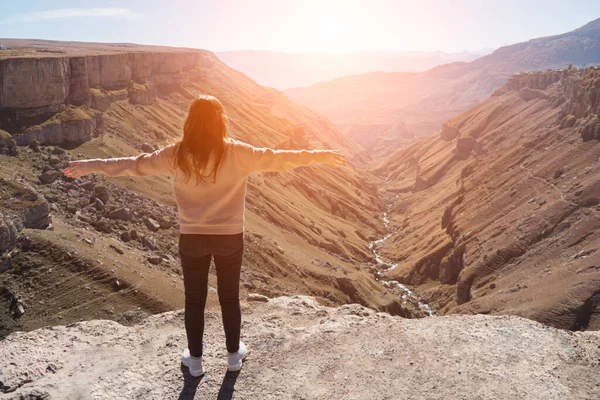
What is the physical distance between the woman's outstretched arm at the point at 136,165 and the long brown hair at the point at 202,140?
1.09 ft

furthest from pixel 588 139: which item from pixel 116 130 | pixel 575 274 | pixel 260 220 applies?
pixel 116 130

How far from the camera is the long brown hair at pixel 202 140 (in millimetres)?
6977

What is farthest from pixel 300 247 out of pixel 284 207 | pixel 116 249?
pixel 116 249

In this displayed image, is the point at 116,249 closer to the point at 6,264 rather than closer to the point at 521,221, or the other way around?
the point at 6,264

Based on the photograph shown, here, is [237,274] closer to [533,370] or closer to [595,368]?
[533,370]

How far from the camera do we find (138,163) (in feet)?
24.8

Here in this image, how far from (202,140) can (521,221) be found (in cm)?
8215

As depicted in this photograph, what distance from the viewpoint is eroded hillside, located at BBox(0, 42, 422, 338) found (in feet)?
88.6

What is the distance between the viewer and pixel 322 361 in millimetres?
8680

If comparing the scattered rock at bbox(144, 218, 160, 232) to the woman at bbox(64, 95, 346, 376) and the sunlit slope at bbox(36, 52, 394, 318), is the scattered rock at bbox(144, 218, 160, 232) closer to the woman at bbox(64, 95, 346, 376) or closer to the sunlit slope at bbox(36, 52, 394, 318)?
the sunlit slope at bbox(36, 52, 394, 318)

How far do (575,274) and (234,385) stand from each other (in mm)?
57102

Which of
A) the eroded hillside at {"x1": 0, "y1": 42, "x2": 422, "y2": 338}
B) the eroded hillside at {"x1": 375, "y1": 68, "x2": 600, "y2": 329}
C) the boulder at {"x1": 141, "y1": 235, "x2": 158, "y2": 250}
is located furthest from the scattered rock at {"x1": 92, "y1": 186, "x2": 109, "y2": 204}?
the eroded hillside at {"x1": 375, "y1": 68, "x2": 600, "y2": 329}

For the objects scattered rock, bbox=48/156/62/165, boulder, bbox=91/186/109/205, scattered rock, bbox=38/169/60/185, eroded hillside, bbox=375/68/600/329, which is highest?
scattered rock, bbox=48/156/62/165

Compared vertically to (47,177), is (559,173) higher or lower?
lower
